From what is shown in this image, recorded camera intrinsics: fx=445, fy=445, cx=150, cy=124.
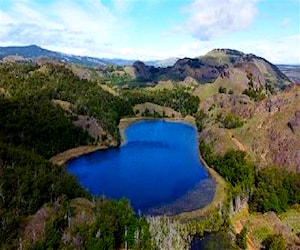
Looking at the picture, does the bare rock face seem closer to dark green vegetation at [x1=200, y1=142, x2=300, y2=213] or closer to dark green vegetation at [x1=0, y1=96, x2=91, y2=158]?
dark green vegetation at [x1=200, y1=142, x2=300, y2=213]

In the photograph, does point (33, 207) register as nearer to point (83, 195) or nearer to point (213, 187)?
point (83, 195)

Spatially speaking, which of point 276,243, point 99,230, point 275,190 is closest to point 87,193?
point 99,230

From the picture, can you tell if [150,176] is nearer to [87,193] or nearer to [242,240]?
[87,193]

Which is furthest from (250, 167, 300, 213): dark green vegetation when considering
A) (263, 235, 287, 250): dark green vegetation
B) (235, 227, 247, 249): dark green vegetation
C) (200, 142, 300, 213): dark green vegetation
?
(263, 235, 287, 250): dark green vegetation

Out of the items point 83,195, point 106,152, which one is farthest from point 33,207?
point 106,152

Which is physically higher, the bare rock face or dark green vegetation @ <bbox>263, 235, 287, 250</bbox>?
the bare rock face

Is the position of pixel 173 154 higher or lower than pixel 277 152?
lower

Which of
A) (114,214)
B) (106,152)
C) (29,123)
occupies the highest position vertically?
(114,214)

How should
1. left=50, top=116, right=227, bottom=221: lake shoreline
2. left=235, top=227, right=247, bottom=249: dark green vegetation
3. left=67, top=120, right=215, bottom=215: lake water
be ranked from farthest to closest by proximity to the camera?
1. left=67, top=120, right=215, bottom=215: lake water
2. left=50, top=116, right=227, bottom=221: lake shoreline
3. left=235, top=227, right=247, bottom=249: dark green vegetation

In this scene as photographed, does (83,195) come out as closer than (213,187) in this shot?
Yes
